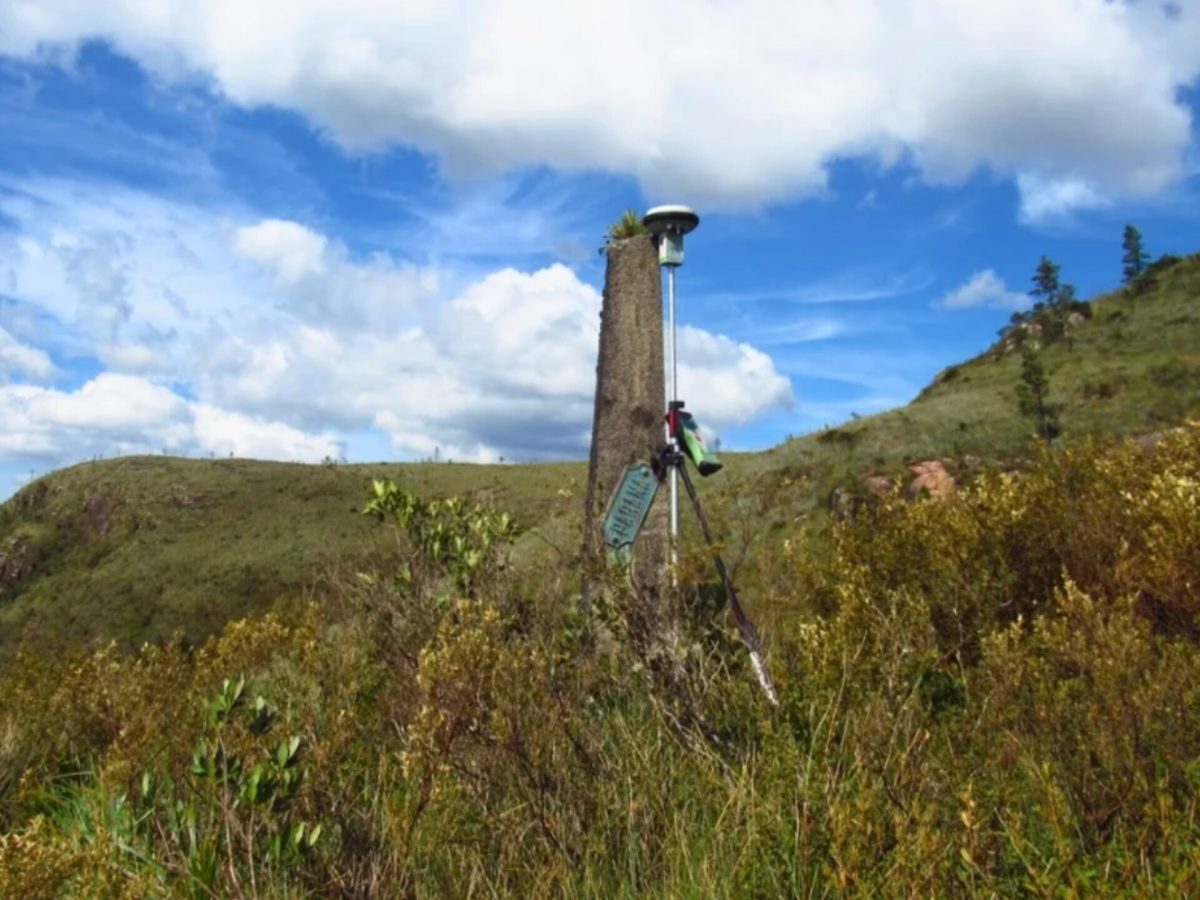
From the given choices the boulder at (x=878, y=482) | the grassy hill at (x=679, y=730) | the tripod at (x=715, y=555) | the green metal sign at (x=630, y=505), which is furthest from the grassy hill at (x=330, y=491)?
the grassy hill at (x=679, y=730)

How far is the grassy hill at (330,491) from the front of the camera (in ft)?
74.2

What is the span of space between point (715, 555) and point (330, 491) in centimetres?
5782

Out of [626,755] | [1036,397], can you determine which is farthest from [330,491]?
[626,755]

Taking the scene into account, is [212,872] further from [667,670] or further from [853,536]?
[853,536]

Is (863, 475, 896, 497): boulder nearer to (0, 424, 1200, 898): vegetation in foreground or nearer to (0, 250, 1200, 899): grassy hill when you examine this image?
(0, 250, 1200, 899): grassy hill

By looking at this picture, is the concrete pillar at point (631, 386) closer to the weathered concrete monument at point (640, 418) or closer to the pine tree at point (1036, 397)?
the weathered concrete monument at point (640, 418)

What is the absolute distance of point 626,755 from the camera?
431 centimetres

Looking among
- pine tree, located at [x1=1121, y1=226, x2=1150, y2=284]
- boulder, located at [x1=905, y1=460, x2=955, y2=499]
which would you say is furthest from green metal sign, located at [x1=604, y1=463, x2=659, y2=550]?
pine tree, located at [x1=1121, y1=226, x2=1150, y2=284]

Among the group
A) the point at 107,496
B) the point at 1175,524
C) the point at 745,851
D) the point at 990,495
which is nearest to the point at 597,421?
the point at 990,495

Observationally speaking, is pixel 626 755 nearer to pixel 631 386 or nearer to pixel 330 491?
pixel 631 386

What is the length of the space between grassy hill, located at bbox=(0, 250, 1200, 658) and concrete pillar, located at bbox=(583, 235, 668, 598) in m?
0.60

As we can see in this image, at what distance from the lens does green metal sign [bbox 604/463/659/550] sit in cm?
826

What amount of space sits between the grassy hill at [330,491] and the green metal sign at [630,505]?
550 mm

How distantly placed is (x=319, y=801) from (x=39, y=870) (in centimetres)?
148
